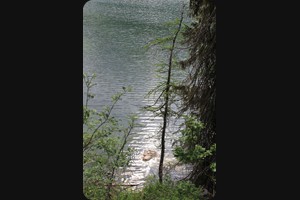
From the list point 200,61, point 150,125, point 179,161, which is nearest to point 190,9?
point 200,61

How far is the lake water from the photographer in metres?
5.05

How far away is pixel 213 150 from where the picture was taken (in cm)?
517

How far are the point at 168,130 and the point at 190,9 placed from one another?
58.0 inches

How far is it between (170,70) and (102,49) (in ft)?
2.81

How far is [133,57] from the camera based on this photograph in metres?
5.12

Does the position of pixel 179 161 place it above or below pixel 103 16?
below

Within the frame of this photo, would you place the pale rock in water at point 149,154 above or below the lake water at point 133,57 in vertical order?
below

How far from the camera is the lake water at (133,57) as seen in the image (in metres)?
5.05

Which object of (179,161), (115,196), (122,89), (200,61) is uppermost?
(200,61)

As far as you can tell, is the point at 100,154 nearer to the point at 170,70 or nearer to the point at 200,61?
the point at 170,70

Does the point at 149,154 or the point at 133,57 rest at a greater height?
the point at 133,57

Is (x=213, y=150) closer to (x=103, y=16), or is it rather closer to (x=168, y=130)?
(x=168, y=130)

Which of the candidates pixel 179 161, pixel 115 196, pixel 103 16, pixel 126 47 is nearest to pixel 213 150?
pixel 179 161

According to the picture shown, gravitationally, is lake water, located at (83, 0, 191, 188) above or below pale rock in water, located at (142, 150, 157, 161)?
above
